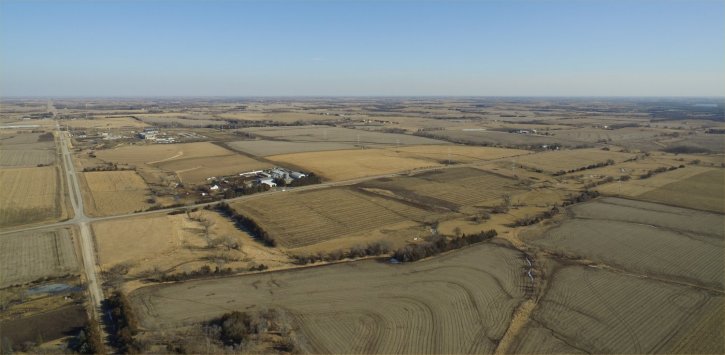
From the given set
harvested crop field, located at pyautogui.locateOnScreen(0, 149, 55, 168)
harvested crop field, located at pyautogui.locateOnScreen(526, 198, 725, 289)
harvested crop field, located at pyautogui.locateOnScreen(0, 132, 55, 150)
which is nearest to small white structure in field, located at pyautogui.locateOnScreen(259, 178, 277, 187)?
harvested crop field, located at pyautogui.locateOnScreen(526, 198, 725, 289)

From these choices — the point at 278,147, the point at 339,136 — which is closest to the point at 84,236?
the point at 278,147

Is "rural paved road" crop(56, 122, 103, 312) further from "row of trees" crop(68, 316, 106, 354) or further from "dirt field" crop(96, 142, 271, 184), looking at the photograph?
"dirt field" crop(96, 142, 271, 184)

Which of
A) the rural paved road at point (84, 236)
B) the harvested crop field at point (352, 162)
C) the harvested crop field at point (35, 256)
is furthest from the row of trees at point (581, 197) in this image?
the harvested crop field at point (35, 256)

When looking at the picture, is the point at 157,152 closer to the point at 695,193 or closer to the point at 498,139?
the point at 498,139

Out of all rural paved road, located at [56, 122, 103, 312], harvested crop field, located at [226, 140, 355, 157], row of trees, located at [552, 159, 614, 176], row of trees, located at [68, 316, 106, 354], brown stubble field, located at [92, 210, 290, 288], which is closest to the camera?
row of trees, located at [68, 316, 106, 354]

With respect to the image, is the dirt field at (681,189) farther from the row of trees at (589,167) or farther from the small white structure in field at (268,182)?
the small white structure in field at (268,182)

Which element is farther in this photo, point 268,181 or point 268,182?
point 268,181

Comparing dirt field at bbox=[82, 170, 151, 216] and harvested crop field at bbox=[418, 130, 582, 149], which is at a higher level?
harvested crop field at bbox=[418, 130, 582, 149]
